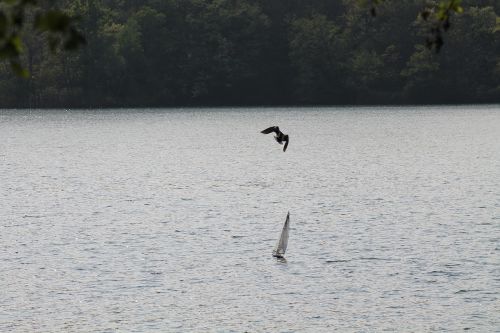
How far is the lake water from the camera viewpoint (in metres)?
32.7

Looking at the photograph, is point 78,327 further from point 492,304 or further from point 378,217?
point 378,217

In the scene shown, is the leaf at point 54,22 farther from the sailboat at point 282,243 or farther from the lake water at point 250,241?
the sailboat at point 282,243

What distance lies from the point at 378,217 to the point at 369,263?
17.8 m

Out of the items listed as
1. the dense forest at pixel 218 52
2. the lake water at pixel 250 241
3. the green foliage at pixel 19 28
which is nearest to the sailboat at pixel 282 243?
the lake water at pixel 250 241

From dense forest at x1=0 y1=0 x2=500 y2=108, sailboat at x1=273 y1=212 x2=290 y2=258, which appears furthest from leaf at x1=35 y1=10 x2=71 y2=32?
dense forest at x1=0 y1=0 x2=500 y2=108

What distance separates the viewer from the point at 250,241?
50375mm

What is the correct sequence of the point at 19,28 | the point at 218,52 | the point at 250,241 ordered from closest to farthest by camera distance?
the point at 19,28, the point at 250,241, the point at 218,52

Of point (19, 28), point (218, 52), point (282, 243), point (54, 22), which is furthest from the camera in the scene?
point (218, 52)

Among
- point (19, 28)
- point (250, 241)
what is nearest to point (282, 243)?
point (250, 241)

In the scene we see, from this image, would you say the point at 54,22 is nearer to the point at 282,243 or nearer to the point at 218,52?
the point at 282,243

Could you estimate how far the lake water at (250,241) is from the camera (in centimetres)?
3269

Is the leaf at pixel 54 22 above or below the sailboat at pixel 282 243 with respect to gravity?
above

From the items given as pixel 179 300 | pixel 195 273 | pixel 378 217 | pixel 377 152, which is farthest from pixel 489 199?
pixel 377 152

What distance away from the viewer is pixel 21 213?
63906mm
